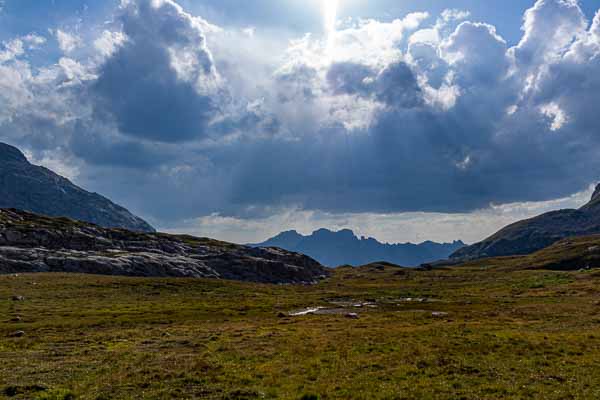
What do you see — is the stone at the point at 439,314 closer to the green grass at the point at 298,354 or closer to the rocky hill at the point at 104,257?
the green grass at the point at 298,354

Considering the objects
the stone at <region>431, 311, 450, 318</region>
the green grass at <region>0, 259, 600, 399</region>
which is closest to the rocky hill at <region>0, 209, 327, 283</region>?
the green grass at <region>0, 259, 600, 399</region>

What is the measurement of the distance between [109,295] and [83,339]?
48816mm

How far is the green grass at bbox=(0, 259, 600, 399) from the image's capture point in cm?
2508

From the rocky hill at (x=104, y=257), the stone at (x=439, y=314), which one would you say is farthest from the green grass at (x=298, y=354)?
the rocky hill at (x=104, y=257)

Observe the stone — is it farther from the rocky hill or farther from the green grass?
the rocky hill

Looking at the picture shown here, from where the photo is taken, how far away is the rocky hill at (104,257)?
135125 millimetres

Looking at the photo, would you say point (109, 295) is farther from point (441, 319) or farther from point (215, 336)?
point (441, 319)

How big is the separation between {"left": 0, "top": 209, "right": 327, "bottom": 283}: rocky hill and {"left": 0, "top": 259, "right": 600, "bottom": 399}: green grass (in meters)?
68.6

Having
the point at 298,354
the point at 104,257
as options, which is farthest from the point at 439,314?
the point at 104,257

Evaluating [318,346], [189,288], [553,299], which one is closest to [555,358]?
[318,346]

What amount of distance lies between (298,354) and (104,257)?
12585 cm

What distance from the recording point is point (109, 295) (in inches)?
3553

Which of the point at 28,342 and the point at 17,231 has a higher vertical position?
the point at 17,231

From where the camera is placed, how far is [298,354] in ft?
117
